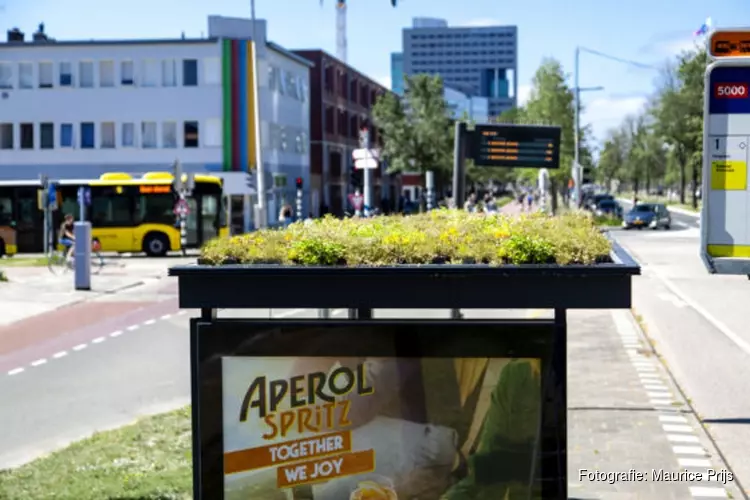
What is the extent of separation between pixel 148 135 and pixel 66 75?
5.32 metres

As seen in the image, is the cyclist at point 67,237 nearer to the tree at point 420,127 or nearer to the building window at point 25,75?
the building window at point 25,75

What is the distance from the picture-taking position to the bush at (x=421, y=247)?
6121 mm

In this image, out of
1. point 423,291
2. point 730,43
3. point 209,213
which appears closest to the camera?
point 423,291

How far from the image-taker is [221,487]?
20.6ft

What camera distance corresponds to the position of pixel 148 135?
61.8 metres

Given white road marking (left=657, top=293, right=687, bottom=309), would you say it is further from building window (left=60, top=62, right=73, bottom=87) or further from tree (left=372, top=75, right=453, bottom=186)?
tree (left=372, top=75, right=453, bottom=186)

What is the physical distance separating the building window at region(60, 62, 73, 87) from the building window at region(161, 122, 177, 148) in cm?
537

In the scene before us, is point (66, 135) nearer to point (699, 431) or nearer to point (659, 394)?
point (659, 394)

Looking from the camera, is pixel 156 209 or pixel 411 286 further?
pixel 156 209

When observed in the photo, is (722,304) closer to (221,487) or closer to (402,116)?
(221,487)

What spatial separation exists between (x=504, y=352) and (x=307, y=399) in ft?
3.48

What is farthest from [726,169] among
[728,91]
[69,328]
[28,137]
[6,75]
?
[6,75]

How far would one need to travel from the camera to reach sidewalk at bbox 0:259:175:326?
78.8ft

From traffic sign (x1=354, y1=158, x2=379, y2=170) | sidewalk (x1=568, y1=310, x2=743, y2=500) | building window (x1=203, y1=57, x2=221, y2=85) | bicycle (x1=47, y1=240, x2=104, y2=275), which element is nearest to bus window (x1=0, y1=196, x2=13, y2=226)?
bicycle (x1=47, y1=240, x2=104, y2=275)
